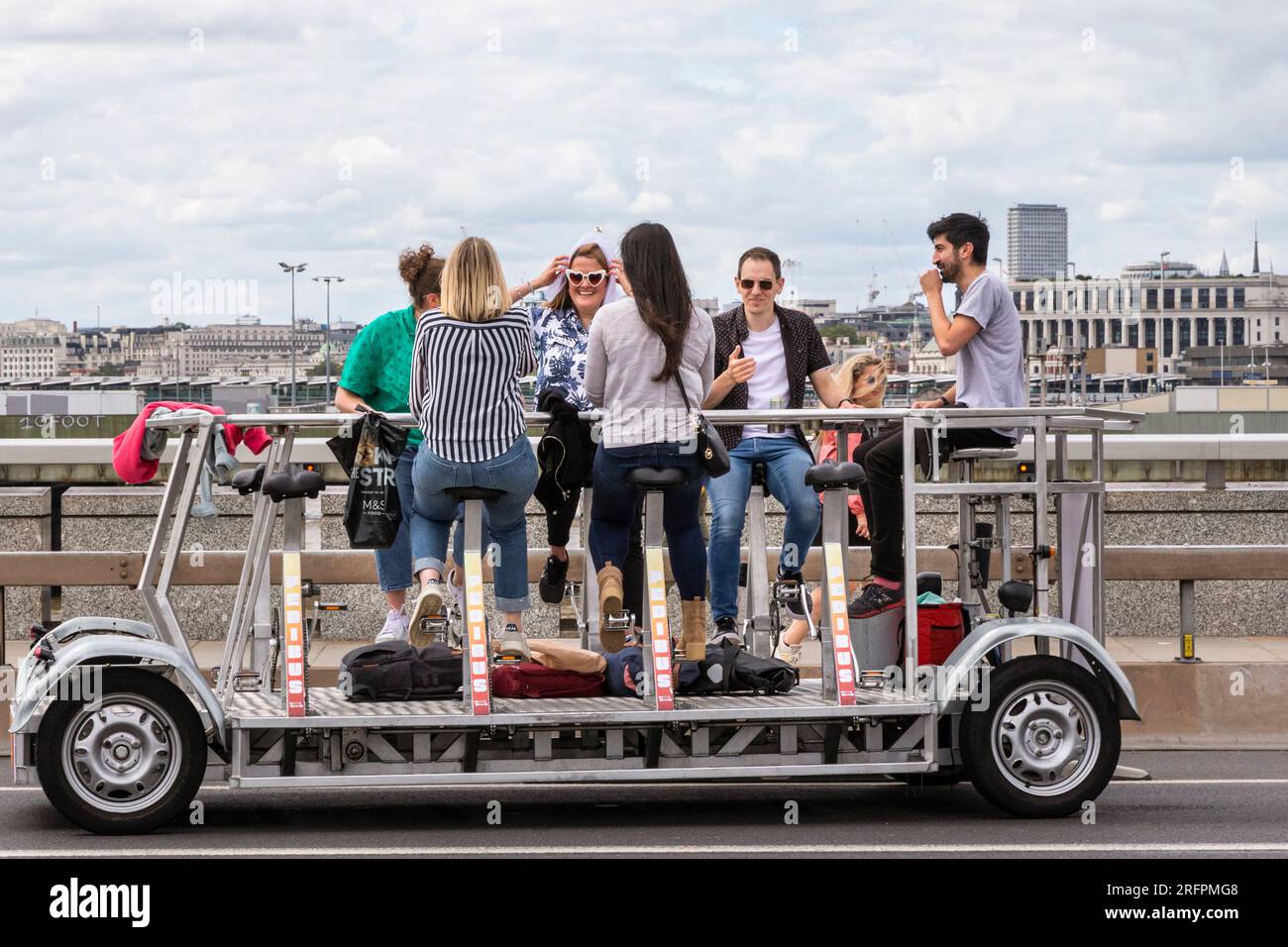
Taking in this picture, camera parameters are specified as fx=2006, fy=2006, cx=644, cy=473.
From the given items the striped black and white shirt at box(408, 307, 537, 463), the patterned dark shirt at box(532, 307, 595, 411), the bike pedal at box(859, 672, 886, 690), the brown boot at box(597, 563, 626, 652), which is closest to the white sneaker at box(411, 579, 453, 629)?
the striped black and white shirt at box(408, 307, 537, 463)

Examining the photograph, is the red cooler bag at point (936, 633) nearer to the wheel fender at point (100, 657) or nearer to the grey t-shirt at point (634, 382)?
the grey t-shirt at point (634, 382)

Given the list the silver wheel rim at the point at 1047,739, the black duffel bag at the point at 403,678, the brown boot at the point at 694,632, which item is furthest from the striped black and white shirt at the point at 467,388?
the silver wheel rim at the point at 1047,739

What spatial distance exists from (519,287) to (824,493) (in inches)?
74.1

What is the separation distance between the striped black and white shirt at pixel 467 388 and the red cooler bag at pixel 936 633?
1.96 m

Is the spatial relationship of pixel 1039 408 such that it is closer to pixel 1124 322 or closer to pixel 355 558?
pixel 355 558

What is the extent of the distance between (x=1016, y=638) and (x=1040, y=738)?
0.43 meters

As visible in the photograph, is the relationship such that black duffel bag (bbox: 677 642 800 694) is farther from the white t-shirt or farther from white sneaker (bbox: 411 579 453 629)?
the white t-shirt

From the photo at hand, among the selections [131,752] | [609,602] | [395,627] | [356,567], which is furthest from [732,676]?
[356,567]

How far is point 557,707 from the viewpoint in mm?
8039

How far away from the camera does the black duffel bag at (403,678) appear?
815cm

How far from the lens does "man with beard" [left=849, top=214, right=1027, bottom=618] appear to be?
29.0 ft

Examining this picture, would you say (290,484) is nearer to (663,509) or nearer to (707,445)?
(663,509)

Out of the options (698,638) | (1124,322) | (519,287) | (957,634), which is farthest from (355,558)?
(1124,322)

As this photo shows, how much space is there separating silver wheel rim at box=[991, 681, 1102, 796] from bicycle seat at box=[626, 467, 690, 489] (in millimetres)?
1649
